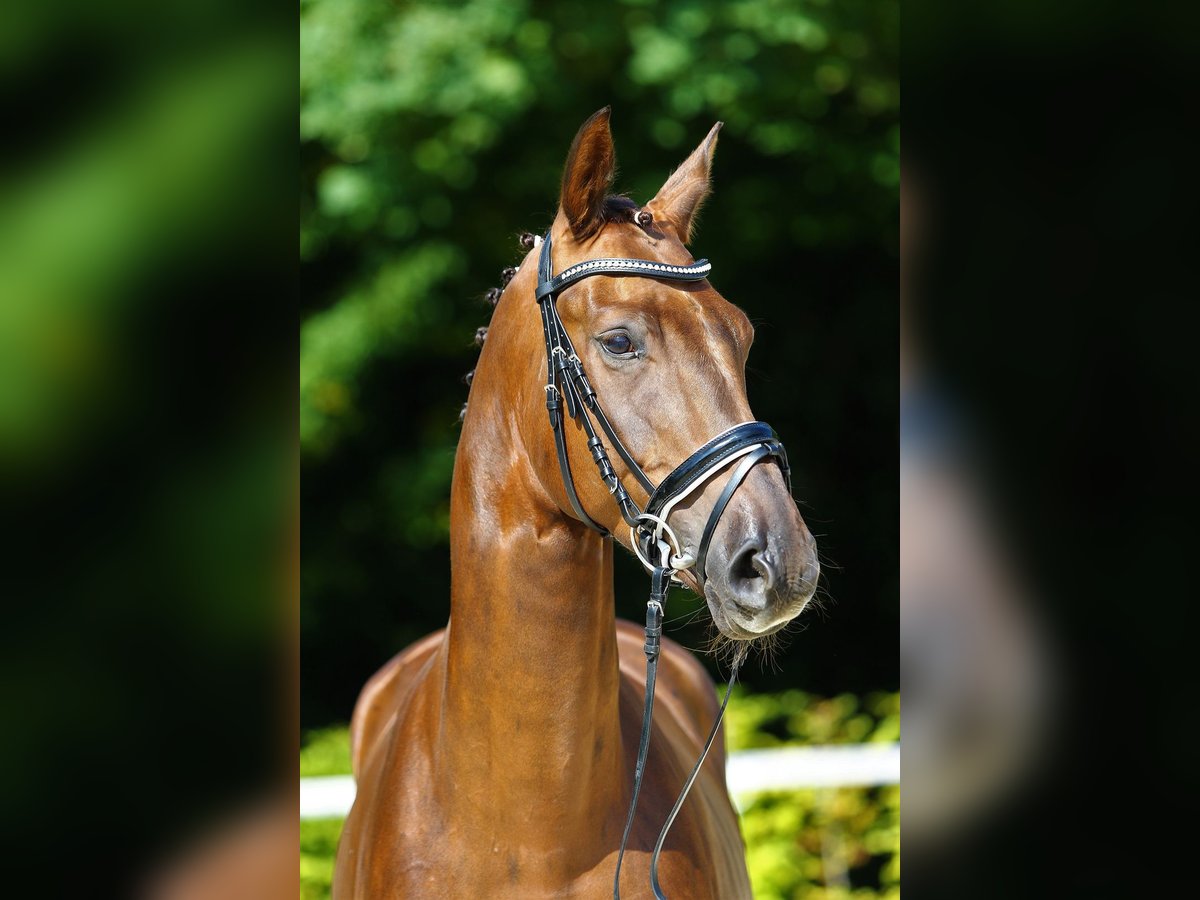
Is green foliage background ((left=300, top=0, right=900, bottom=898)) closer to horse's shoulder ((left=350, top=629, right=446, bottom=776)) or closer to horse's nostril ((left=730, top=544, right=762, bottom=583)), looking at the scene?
horse's shoulder ((left=350, top=629, right=446, bottom=776))

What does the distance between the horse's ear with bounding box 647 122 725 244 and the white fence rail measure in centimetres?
318

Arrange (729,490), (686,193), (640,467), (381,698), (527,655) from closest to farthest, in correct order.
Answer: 1. (729,490)
2. (640,467)
3. (527,655)
4. (686,193)
5. (381,698)

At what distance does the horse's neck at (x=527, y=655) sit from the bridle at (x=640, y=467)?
0.10 m

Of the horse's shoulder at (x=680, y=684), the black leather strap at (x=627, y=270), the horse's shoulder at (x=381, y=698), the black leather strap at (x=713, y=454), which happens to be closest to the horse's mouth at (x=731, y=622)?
the black leather strap at (x=713, y=454)

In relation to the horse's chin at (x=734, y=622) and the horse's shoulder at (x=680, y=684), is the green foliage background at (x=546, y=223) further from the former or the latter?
the horse's chin at (x=734, y=622)

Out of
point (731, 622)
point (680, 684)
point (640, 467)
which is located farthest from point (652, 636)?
point (680, 684)

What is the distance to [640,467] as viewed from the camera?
5.80 ft

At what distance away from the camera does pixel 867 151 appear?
570 cm

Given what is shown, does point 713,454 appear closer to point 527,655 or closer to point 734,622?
point 734,622

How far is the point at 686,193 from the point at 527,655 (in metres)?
0.95
